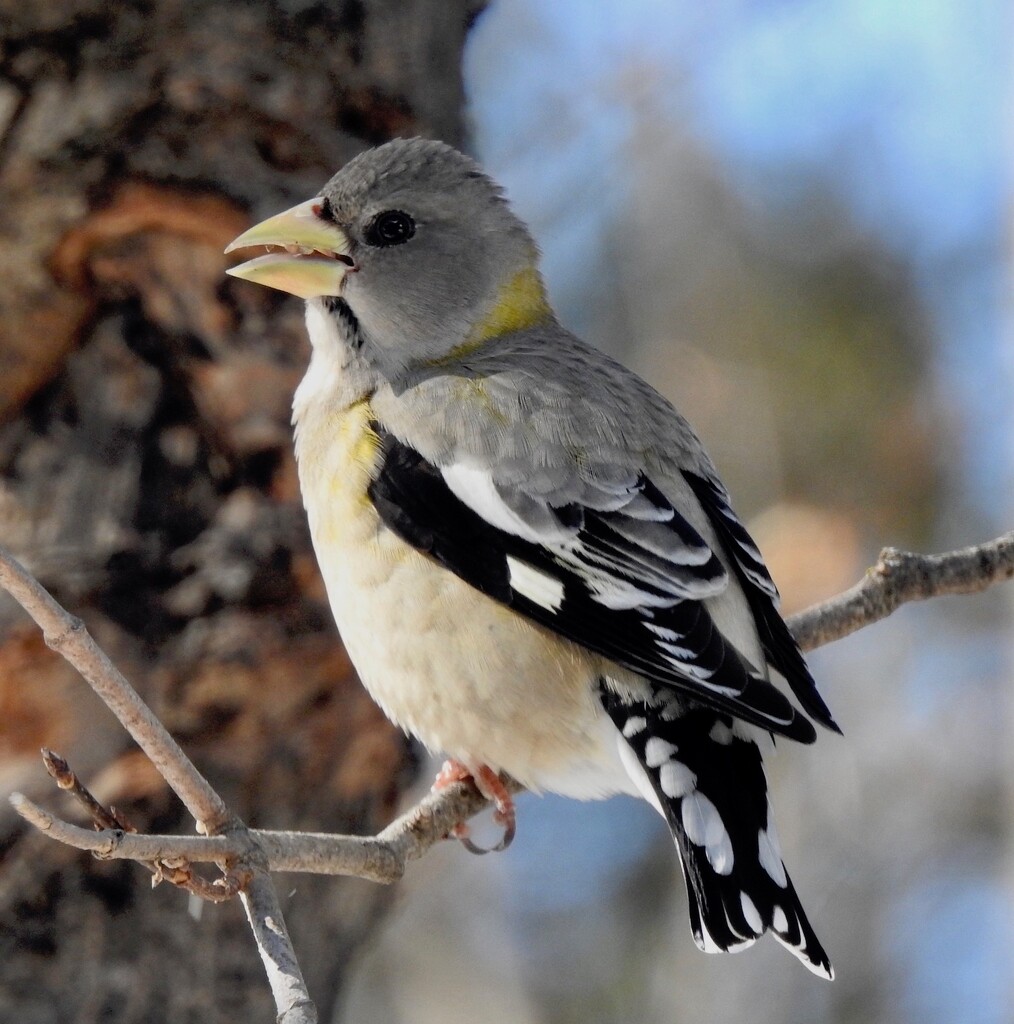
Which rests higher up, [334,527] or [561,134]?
[561,134]

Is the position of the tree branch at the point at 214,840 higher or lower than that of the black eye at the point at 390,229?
Answer: lower

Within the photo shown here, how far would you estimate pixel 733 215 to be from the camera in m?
8.95

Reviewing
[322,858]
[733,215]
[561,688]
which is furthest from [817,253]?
[322,858]

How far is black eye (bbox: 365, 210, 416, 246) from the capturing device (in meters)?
3.67

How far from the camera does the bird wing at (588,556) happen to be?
285 cm

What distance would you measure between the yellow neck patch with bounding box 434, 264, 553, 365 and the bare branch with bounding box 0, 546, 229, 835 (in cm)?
173

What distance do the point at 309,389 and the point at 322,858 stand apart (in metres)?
1.49

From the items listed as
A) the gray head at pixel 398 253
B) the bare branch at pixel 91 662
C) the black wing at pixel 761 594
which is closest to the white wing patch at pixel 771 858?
the black wing at pixel 761 594

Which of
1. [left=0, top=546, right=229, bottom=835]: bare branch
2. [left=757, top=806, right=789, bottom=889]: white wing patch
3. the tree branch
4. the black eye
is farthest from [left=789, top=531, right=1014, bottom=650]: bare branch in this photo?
[left=0, top=546, right=229, bottom=835]: bare branch

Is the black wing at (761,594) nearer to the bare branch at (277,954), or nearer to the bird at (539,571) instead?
the bird at (539,571)

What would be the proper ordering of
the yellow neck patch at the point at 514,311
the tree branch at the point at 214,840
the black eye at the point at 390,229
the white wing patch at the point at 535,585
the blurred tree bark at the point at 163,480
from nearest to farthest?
the tree branch at the point at 214,840, the white wing patch at the point at 535,585, the blurred tree bark at the point at 163,480, the black eye at the point at 390,229, the yellow neck patch at the point at 514,311

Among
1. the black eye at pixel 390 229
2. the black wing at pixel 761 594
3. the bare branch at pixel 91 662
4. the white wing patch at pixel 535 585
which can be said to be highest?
the black eye at pixel 390 229

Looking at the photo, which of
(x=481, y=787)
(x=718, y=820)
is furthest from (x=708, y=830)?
(x=481, y=787)

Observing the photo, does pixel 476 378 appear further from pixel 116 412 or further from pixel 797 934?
pixel 797 934
